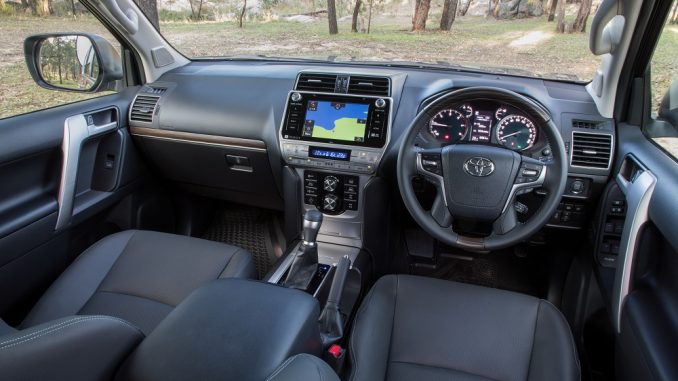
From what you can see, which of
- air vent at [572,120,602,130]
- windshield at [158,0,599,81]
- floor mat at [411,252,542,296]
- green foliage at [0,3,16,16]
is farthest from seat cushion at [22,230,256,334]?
air vent at [572,120,602,130]

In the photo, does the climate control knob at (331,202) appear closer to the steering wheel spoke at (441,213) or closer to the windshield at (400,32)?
the steering wheel spoke at (441,213)

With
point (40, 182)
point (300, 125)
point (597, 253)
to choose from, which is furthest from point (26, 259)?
point (597, 253)

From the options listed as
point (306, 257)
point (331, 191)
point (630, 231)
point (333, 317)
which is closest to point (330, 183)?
point (331, 191)

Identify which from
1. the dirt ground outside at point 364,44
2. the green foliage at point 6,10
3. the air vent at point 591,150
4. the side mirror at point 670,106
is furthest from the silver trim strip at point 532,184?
the green foliage at point 6,10

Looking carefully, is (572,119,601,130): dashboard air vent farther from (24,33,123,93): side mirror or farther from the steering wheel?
(24,33,123,93): side mirror

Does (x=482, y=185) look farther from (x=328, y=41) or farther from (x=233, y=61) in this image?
(x=233, y=61)

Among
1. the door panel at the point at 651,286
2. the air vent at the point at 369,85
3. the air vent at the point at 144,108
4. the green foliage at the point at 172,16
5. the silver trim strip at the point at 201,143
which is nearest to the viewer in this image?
the door panel at the point at 651,286

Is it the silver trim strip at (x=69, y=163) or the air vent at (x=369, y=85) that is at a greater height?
the air vent at (x=369, y=85)

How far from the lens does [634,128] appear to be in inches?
76.4

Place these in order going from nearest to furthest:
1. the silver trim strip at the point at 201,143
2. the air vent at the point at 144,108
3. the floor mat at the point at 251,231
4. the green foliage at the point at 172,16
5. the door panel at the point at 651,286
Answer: the door panel at the point at 651,286 < the silver trim strip at the point at 201,143 < the air vent at the point at 144,108 < the green foliage at the point at 172,16 < the floor mat at the point at 251,231

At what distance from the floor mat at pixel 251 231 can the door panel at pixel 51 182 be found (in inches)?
29.6

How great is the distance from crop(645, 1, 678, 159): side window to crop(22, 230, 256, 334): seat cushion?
171 centimetres

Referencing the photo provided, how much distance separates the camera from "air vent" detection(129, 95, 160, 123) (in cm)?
254

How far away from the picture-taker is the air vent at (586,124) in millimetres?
1983
